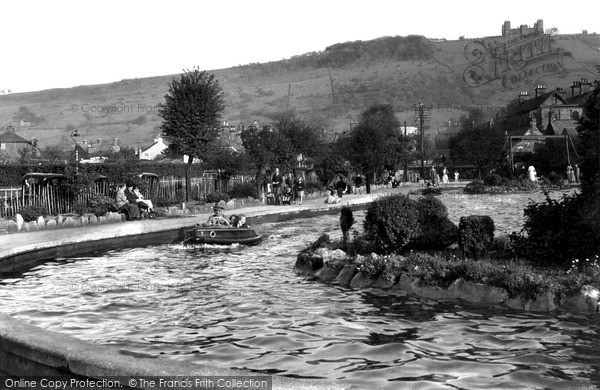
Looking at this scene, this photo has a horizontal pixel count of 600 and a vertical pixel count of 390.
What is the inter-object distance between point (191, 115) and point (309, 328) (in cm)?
3428

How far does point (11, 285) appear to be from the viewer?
15586 mm

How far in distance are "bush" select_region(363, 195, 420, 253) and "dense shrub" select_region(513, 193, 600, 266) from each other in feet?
7.88

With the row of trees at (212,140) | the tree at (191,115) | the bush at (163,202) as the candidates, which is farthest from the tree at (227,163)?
the bush at (163,202)

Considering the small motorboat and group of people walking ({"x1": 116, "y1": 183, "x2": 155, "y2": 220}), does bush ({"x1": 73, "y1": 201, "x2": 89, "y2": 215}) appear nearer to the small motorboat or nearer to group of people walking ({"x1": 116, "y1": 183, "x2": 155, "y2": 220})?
group of people walking ({"x1": 116, "y1": 183, "x2": 155, "y2": 220})

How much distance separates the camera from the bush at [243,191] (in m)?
44.7

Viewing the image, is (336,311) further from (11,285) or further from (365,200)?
(365,200)

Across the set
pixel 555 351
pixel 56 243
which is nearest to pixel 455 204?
pixel 56 243

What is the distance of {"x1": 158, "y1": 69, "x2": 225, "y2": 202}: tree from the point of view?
4394cm

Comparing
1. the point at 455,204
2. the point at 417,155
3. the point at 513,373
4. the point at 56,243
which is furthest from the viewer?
the point at 417,155

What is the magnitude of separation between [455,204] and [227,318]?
1397 inches

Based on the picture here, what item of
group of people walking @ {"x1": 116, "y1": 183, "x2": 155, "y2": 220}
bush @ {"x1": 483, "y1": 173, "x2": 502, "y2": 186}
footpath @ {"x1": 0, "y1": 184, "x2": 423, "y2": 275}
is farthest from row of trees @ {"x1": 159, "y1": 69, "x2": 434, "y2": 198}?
footpath @ {"x1": 0, "y1": 184, "x2": 423, "y2": 275}

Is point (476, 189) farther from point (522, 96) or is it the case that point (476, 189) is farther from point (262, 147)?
point (522, 96)

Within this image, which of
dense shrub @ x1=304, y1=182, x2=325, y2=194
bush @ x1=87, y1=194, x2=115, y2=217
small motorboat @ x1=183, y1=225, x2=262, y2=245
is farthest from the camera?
dense shrub @ x1=304, y1=182, x2=325, y2=194

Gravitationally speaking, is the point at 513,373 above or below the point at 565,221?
below
